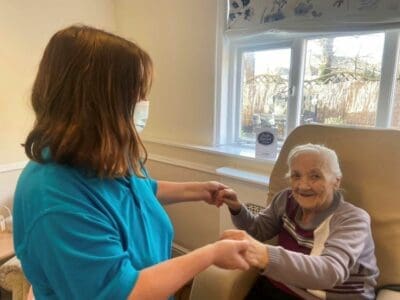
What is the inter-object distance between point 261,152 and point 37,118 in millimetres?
1323

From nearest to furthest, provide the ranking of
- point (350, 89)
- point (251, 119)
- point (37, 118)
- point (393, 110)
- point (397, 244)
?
point (37, 118)
point (397, 244)
point (393, 110)
point (350, 89)
point (251, 119)

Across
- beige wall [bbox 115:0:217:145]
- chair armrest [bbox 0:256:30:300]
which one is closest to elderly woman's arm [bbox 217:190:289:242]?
beige wall [bbox 115:0:217:145]

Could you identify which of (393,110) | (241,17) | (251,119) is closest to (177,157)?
(251,119)

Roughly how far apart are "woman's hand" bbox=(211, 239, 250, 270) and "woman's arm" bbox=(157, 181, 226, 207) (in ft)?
1.31

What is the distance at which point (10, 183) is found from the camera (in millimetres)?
2074

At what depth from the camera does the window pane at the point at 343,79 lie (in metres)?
1.56

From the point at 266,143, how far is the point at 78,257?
137cm

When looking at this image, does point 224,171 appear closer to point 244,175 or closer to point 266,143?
point 244,175

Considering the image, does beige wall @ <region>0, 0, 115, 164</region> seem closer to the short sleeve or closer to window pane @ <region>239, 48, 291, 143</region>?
window pane @ <region>239, 48, 291, 143</region>

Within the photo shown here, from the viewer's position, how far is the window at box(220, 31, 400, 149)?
5.02 feet

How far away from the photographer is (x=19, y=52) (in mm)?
1996

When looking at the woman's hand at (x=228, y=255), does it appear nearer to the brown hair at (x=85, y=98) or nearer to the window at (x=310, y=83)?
the brown hair at (x=85, y=98)

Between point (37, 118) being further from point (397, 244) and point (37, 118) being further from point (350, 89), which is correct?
point (350, 89)

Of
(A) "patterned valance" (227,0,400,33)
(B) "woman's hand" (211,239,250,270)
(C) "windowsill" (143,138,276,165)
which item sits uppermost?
(A) "patterned valance" (227,0,400,33)
